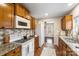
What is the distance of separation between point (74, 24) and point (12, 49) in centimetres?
123

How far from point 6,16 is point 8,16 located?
0.08 metres

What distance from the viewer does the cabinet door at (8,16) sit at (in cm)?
187

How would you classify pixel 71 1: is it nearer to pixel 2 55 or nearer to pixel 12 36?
pixel 2 55

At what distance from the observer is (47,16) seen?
1853 millimetres

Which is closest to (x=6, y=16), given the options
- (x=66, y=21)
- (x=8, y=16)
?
(x=8, y=16)

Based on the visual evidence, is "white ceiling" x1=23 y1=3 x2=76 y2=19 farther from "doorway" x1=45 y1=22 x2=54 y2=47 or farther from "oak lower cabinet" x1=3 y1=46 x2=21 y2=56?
"oak lower cabinet" x1=3 y1=46 x2=21 y2=56

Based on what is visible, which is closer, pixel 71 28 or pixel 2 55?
pixel 2 55

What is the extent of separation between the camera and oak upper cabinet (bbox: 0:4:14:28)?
5.79 feet

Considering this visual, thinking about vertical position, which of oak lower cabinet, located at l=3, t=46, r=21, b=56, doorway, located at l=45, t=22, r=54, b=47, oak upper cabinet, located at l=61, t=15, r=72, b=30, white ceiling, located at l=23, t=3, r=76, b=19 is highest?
white ceiling, located at l=23, t=3, r=76, b=19

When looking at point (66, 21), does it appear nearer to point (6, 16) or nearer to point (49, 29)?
point (49, 29)

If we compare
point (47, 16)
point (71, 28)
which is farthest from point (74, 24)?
point (47, 16)

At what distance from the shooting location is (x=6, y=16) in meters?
1.91

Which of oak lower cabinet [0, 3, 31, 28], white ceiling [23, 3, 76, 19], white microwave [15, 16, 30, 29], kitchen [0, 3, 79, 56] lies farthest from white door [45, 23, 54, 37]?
white microwave [15, 16, 30, 29]

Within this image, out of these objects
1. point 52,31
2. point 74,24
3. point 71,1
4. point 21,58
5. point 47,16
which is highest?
point 71,1
